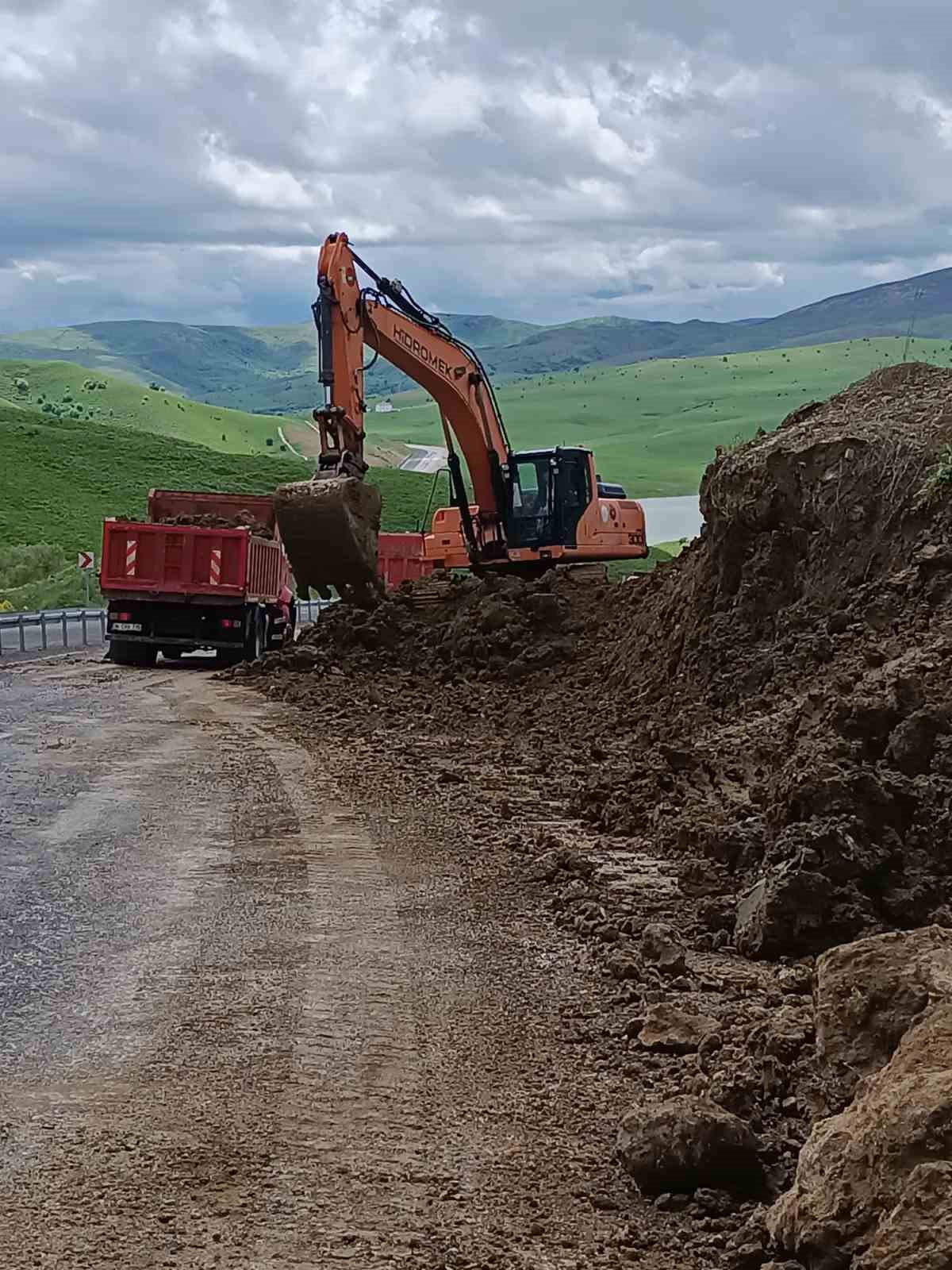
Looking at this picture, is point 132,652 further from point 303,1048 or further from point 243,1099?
point 243,1099

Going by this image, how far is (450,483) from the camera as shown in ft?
82.9

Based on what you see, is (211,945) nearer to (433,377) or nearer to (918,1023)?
(918,1023)

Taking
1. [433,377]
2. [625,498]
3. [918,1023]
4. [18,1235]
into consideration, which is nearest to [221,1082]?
[18,1235]

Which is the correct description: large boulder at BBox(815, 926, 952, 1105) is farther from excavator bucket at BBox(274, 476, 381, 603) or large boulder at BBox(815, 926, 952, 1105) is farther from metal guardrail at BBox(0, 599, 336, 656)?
metal guardrail at BBox(0, 599, 336, 656)

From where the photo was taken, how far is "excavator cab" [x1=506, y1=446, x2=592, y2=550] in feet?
83.3

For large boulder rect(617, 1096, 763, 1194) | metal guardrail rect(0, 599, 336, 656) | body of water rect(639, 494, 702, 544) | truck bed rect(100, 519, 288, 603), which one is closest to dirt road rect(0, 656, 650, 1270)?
large boulder rect(617, 1096, 763, 1194)

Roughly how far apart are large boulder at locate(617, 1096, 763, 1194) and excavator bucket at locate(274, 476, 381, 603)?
46.9 feet

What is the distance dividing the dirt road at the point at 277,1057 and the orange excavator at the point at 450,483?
25.5 feet

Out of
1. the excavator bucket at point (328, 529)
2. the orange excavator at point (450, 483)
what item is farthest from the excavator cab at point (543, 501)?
the excavator bucket at point (328, 529)

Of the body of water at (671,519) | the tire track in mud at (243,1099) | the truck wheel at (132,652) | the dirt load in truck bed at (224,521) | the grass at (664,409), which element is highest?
the grass at (664,409)

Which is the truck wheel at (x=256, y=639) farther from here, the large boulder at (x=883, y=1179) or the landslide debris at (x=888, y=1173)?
the large boulder at (x=883, y=1179)

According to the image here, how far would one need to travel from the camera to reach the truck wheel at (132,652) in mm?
26422

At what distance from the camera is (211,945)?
341 inches

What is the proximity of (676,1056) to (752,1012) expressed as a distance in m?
0.62
